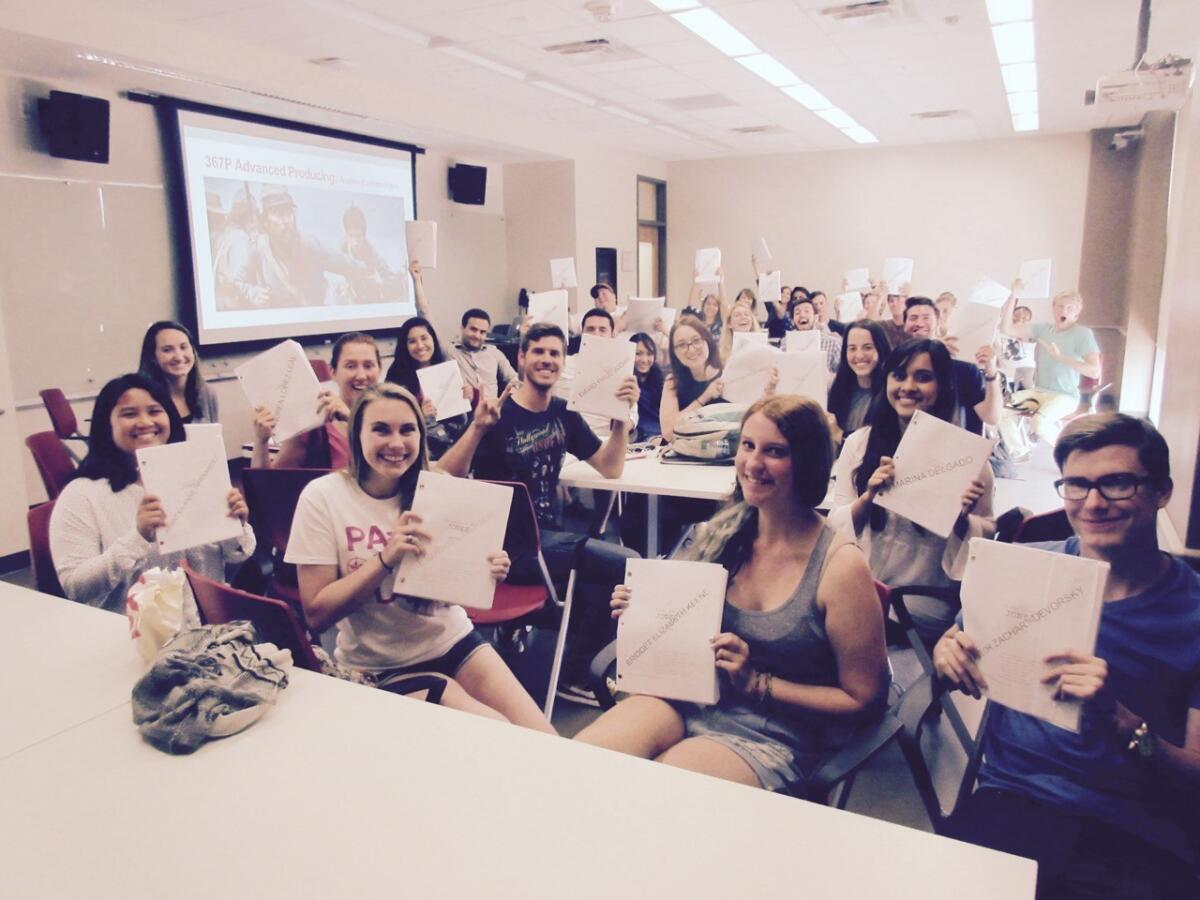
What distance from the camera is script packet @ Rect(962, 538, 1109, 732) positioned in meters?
1.37

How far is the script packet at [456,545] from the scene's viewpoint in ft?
6.49

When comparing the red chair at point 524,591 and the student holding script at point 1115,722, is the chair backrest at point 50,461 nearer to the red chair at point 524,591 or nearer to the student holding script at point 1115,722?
the red chair at point 524,591

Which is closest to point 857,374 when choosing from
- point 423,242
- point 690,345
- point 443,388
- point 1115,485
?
point 690,345

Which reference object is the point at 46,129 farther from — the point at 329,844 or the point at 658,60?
the point at 329,844

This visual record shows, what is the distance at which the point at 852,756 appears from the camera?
162 cm

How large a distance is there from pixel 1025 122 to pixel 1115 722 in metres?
10.2

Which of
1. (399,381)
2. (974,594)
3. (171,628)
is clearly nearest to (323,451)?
(399,381)

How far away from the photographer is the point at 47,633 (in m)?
2.02

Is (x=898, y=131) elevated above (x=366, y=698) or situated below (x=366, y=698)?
above

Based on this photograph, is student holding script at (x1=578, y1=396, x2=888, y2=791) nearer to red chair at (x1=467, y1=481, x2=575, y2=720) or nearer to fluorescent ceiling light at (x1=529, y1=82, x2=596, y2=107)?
red chair at (x1=467, y1=481, x2=575, y2=720)

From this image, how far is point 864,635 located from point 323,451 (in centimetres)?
246

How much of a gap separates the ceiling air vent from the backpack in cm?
326

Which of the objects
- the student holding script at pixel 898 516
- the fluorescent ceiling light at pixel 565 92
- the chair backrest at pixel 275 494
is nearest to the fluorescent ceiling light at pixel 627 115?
the fluorescent ceiling light at pixel 565 92

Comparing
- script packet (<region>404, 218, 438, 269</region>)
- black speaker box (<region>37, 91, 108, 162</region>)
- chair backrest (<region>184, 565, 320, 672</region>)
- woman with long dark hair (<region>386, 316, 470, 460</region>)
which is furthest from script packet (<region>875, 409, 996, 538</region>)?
black speaker box (<region>37, 91, 108, 162</region>)
